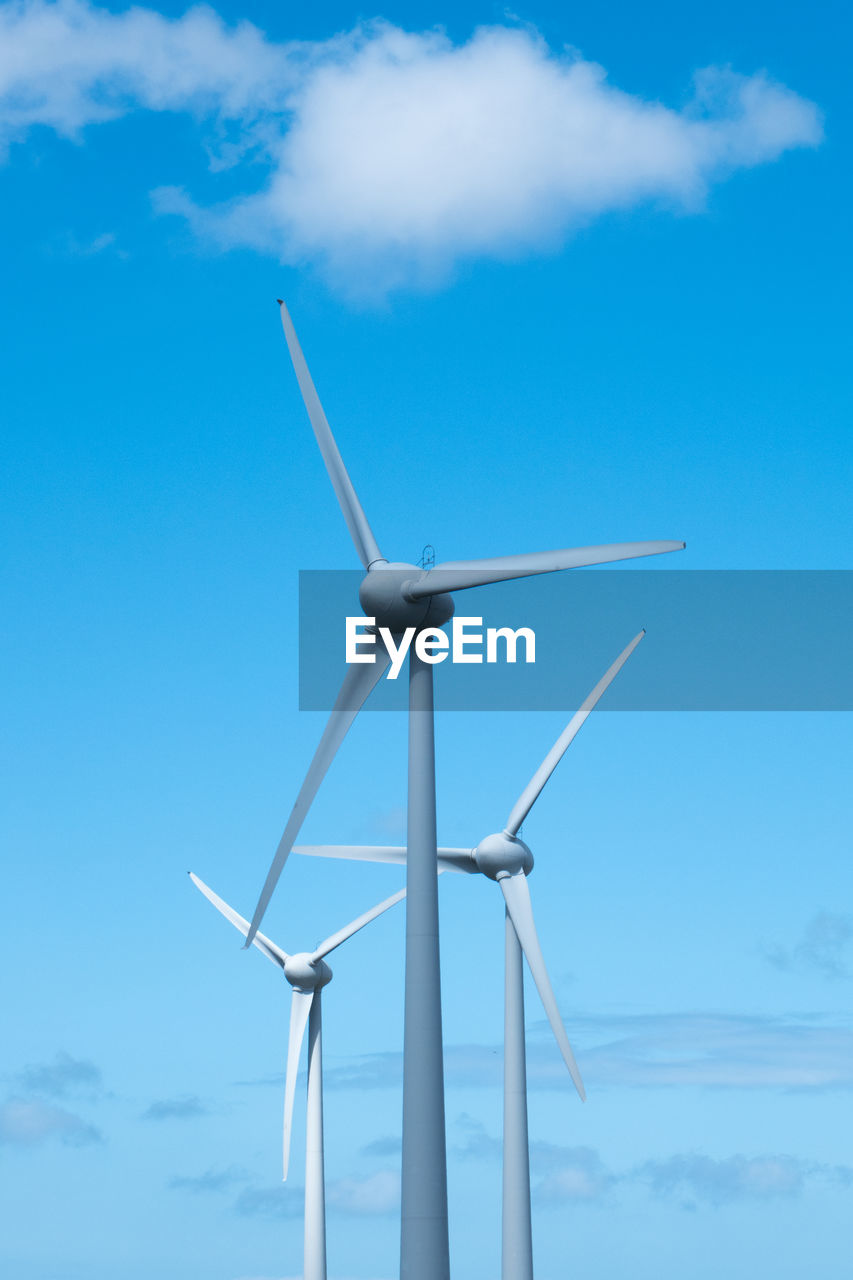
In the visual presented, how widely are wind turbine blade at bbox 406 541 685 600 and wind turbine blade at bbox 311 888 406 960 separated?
27584 millimetres

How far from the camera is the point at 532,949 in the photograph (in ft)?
148

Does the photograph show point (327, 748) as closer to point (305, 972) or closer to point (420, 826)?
point (420, 826)

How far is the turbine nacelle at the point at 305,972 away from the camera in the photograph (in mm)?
67925

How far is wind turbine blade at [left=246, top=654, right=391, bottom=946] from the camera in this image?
104 ft

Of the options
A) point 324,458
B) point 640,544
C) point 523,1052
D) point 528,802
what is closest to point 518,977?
point 523,1052

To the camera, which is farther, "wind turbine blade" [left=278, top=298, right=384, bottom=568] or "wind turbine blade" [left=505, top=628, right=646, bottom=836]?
"wind turbine blade" [left=505, top=628, right=646, bottom=836]

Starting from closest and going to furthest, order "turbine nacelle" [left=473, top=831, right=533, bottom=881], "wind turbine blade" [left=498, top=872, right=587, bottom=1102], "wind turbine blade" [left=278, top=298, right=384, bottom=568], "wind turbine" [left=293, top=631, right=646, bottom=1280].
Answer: "wind turbine blade" [left=278, top=298, right=384, bottom=568], "wind turbine blade" [left=498, top=872, right=587, bottom=1102], "wind turbine" [left=293, top=631, right=646, bottom=1280], "turbine nacelle" [left=473, top=831, right=533, bottom=881]

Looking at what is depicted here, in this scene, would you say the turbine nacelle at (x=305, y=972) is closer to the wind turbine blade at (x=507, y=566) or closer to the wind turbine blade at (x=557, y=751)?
the wind turbine blade at (x=557, y=751)

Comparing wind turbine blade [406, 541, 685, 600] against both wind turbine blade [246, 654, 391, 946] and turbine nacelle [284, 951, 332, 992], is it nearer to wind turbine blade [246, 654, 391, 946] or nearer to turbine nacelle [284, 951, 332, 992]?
wind turbine blade [246, 654, 391, 946]

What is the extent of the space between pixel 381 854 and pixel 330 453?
16.6 metres

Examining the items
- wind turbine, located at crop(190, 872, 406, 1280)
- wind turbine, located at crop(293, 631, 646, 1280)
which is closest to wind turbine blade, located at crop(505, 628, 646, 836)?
wind turbine, located at crop(293, 631, 646, 1280)

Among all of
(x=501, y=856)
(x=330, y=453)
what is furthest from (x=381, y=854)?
(x=330, y=453)

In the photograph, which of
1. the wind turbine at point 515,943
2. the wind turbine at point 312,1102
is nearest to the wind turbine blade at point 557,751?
the wind turbine at point 515,943

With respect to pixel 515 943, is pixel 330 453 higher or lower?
higher
